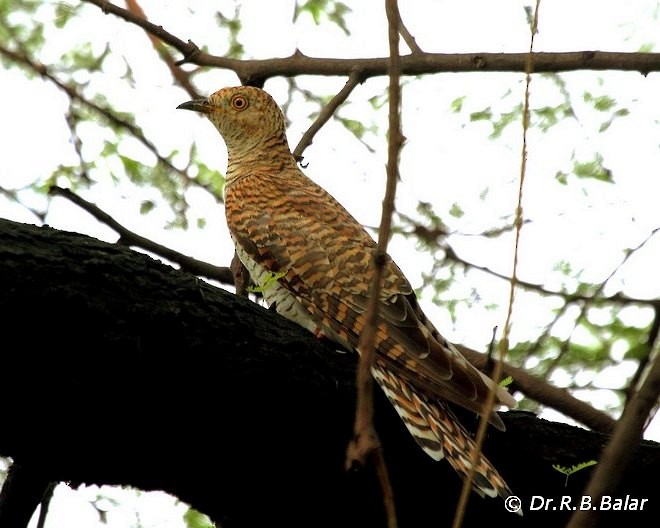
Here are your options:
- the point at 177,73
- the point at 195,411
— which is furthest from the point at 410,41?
Answer: the point at 195,411

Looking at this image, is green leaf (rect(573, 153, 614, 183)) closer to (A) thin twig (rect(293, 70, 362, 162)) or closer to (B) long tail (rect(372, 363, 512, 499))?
(A) thin twig (rect(293, 70, 362, 162))

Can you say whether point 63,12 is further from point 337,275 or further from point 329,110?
point 337,275

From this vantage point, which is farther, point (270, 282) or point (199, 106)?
point (199, 106)

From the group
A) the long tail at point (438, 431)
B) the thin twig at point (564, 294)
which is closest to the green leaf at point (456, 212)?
the thin twig at point (564, 294)

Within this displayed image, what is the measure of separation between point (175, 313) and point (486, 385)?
4.26 feet

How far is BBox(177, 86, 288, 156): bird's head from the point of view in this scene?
648 centimetres

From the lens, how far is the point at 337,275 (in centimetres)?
458

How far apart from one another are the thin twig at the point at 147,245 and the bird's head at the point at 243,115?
4.32 feet

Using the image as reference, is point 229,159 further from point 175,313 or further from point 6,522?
point 6,522

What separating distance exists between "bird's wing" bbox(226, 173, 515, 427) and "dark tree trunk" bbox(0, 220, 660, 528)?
0.32 metres

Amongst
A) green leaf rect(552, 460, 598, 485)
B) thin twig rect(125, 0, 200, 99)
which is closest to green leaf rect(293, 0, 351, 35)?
thin twig rect(125, 0, 200, 99)

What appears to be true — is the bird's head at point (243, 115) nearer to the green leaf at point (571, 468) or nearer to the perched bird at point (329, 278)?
the perched bird at point (329, 278)

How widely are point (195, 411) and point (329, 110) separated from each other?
106 inches

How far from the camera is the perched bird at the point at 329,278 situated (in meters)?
3.68
